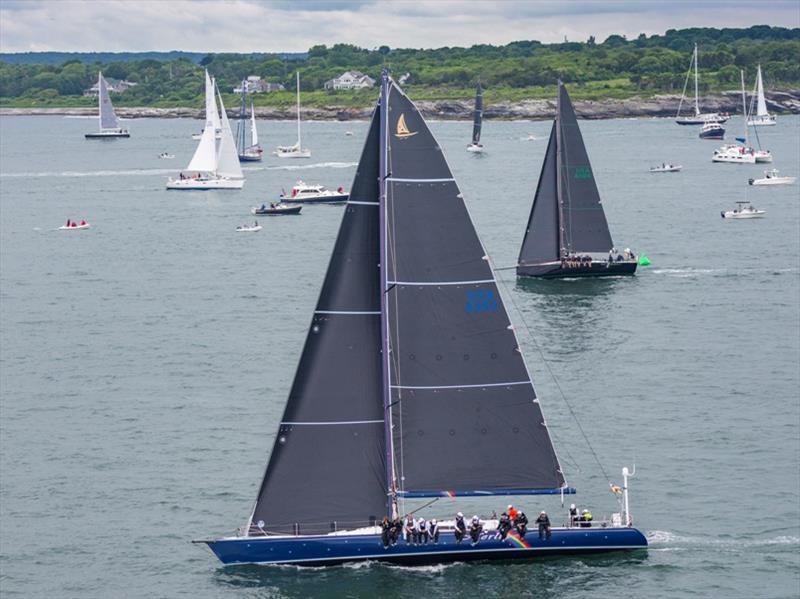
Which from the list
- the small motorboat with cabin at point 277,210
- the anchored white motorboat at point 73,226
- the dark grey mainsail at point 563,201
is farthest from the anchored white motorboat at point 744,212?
the anchored white motorboat at point 73,226

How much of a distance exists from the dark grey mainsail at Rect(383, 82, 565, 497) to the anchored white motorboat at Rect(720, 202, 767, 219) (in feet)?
297

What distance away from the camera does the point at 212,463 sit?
5875 centimetres

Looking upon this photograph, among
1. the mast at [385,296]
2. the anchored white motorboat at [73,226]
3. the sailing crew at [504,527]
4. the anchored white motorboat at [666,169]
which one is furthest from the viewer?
the anchored white motorboat at [666,169]

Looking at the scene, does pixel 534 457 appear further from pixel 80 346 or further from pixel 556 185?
pixel 556 185

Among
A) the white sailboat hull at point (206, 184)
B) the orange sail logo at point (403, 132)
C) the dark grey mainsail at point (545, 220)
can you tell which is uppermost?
the orange sail logo at point (403, 132)

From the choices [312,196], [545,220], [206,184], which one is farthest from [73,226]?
[545,220]

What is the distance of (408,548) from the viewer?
4478 cm

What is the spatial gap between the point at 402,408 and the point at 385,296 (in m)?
3.52

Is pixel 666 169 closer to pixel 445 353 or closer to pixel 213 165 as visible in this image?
pixel 213 165

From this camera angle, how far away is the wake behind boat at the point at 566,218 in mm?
95938

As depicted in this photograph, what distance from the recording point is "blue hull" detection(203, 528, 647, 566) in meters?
44.8

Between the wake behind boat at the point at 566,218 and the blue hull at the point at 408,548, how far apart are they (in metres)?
51.3

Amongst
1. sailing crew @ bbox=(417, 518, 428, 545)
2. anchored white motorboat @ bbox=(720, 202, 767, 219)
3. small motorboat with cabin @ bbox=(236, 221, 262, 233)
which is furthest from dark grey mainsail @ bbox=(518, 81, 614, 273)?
sailing crew @ bbox=(417, 518, 428, 545)

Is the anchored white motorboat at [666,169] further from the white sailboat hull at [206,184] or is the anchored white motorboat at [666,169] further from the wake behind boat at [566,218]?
the wake behind boat at [566,218]
